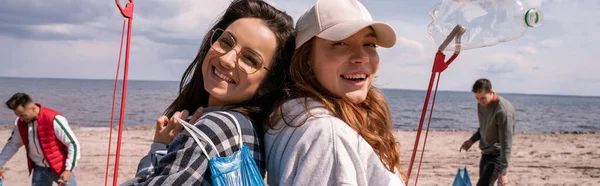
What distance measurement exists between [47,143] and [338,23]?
4650 millimetres

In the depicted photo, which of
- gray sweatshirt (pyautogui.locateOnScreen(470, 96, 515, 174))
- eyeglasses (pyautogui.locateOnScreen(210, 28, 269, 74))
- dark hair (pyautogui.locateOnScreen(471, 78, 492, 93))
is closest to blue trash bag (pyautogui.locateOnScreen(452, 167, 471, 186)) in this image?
gray sweatshirt (pyautogui.locateOnScreen(470, 96, 515, 174))

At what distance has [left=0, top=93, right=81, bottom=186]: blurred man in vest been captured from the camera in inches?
212

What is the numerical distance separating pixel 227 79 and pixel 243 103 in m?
0.11

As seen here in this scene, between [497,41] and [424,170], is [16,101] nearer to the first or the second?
[497,41]

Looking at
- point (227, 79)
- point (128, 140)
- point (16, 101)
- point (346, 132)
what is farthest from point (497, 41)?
point (128, 140)

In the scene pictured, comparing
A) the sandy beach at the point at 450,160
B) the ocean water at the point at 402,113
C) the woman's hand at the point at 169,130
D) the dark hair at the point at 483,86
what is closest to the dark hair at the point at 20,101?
the ocean water at the point at 402,113

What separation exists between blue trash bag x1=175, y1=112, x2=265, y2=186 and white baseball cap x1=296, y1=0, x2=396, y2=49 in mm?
476

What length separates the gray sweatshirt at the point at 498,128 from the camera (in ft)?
19.7

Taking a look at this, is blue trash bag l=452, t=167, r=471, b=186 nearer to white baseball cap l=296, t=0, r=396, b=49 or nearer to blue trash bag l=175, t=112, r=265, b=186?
white baseball cap l=296, t=0, r=396, b=49

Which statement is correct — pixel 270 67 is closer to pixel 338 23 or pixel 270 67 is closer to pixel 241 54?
→ pixel 241 54

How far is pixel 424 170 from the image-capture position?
10023 mm

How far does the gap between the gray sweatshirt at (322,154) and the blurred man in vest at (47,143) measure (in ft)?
14.4

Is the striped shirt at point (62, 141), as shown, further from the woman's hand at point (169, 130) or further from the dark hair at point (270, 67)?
the woman's hand at point (169, 130)

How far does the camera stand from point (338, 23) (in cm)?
178
